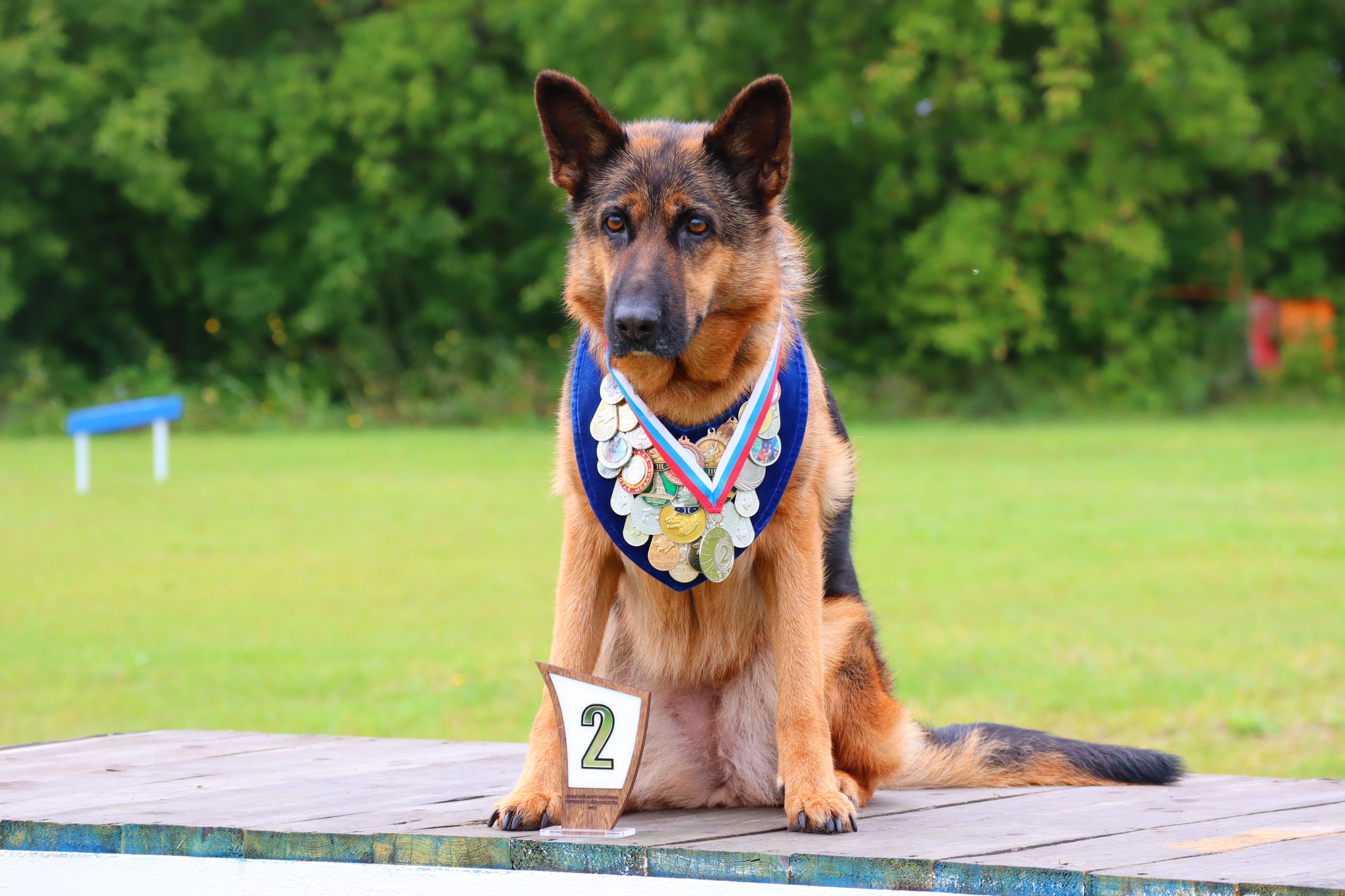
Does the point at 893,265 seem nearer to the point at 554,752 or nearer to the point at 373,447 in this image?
the point at 373,447

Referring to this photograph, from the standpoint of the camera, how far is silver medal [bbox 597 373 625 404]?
10.9 feet

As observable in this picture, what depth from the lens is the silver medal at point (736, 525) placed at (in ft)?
10.6

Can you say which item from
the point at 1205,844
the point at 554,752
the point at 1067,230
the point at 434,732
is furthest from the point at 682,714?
the point at 1067,230

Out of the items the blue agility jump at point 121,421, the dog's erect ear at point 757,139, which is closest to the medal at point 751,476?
the dog's erect ear at point 757,139

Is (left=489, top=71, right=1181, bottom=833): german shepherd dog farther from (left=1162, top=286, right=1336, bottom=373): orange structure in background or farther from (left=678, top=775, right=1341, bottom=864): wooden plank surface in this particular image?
(left=1162, top=286, right=1336, bottom=373): orange structure in background

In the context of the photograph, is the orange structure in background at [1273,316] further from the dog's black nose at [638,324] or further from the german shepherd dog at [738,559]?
the dog's black nose at [638,324]

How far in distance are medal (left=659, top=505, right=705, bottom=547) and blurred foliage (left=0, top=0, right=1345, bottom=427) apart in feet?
60.3

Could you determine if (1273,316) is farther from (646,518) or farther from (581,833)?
(581,833)

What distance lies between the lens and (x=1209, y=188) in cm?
2552

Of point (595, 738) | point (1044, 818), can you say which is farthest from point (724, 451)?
point (1044, 818)

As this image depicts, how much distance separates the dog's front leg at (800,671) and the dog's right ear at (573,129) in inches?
38.7

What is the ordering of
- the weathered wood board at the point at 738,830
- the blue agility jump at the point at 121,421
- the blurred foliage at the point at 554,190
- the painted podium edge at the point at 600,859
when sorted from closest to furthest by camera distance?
the painted podium edge at the point at 600,859 < the weathered wood board at the point at 738,830 < the blue agility jump at the point at 121,421 < the blurred foliage at the point at 554,190

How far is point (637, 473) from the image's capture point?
10.7ft

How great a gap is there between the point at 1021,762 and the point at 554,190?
21.6 metres
